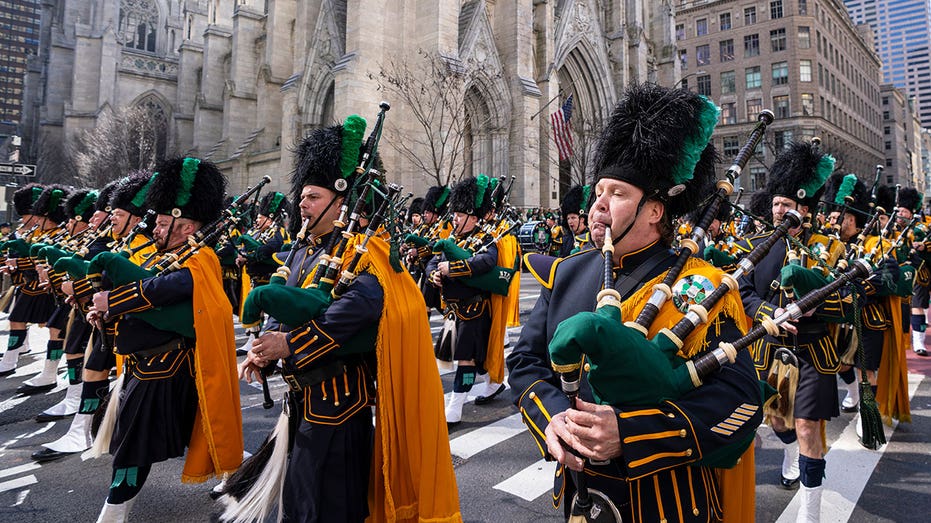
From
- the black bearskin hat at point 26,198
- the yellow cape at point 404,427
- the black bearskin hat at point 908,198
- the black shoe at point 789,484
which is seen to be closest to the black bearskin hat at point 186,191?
the yellow cape at point 404,427

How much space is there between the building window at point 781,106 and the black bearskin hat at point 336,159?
6806 centimetres

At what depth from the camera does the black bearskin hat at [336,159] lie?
11.6 ft

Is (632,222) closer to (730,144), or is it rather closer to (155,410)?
(155,410)

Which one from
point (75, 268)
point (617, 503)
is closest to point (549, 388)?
point (617, 503)

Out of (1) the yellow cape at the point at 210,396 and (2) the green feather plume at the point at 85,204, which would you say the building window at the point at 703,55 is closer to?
(2) the green feather plume at the point at 85,204

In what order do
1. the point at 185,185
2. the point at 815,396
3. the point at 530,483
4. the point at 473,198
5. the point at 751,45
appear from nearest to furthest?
the point at 815,396, the point at 185,185, the point at 530,483, the point at 473,198, the point at 751,45

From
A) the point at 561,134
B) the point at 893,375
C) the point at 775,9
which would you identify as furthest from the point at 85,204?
the point at 775,9

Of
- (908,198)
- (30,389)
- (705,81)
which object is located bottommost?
(30,389)

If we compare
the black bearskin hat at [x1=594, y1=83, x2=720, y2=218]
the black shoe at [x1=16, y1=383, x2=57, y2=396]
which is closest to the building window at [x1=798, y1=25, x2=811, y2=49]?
the black bearskin hat at [x1=594, y1=83, x2=720, y2=218]

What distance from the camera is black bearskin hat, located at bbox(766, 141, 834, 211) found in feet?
14.1

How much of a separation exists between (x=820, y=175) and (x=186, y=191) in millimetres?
5476

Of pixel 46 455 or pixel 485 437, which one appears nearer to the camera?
pixel 46 455

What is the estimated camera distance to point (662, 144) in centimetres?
216

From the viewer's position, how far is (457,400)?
640 centimetres
